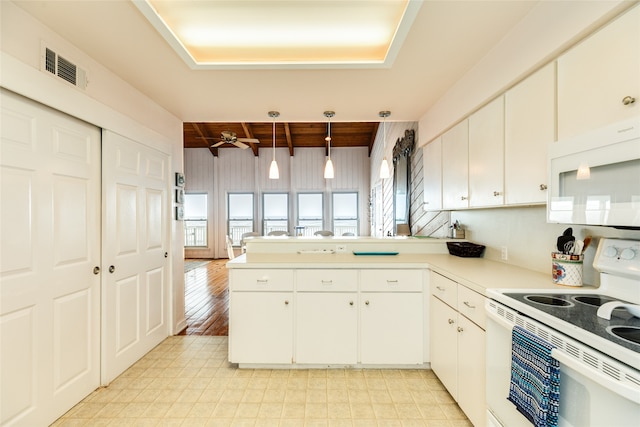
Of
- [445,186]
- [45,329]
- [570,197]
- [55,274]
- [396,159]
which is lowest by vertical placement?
[45,329]

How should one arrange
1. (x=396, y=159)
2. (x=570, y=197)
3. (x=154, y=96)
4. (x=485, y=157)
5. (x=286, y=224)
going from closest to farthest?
(x=570, y=197), (x=485, y=157), (x=154, y=96), (x=396, y=159), (x=286, y=224)

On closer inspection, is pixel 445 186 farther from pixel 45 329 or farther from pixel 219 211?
pixel 219 211

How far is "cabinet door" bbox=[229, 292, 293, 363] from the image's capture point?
234 centimetres

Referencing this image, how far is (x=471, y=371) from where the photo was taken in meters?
1.70

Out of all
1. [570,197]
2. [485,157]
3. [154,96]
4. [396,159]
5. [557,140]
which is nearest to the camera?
[570,197]

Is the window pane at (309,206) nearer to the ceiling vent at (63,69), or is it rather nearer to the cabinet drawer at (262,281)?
the cabinet drawer at (262,281)

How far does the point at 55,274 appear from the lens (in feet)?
5.92

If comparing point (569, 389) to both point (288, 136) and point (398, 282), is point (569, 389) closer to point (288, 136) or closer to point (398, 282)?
point (398, 282)

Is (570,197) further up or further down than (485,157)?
further down

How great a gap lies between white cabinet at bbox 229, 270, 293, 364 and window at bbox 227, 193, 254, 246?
6458 mm

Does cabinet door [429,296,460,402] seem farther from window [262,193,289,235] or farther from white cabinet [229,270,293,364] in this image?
window [262,193,289,235]

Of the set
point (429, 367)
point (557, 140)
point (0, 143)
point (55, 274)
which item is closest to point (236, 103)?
point (0, 143)

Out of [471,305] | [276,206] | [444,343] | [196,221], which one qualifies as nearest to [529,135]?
[471,305]

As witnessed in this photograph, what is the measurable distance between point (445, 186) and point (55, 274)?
3.10 m
